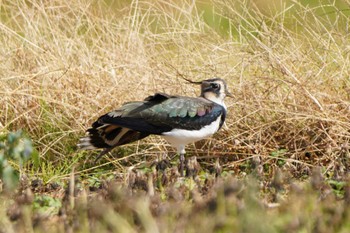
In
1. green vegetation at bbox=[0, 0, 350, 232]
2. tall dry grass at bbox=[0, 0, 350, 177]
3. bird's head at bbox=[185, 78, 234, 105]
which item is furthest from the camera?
tall dry grass at bbox=[0, 0, 350, 177]

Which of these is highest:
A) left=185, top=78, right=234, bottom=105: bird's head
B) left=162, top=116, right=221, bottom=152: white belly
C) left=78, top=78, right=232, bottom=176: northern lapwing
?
left=185, top=78, right=234, bottom=105: bird's head

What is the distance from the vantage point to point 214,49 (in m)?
7.72

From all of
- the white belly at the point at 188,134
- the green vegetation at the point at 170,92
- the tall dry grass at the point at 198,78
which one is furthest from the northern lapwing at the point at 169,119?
the tall dry grass at the point at 198,78

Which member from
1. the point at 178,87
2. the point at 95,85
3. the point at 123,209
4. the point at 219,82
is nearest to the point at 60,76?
the point at 95,85

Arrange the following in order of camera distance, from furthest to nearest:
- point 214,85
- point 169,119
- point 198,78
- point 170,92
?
point 198,78, point 170,92, point 214,85, point 169,119

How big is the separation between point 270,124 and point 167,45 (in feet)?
5.73

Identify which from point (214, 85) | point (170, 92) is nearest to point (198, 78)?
point (170, 92)

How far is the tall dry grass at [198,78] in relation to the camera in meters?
7.21

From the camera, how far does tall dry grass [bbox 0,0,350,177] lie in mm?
7211

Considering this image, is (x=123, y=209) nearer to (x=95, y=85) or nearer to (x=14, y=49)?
(x=95, y=85)

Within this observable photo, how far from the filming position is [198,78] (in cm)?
794

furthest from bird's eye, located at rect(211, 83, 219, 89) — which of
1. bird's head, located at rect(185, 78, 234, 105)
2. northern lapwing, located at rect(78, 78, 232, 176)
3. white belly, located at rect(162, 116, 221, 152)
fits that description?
white belly, located at rect(162, 116, 221, 152)

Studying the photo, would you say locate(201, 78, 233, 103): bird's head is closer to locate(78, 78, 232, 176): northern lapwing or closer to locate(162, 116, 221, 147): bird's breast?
locate(78, 78, 232, 176): northern lapwing

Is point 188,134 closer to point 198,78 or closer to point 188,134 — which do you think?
point 188,134
